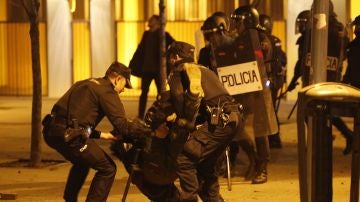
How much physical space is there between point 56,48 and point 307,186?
14.6 meters

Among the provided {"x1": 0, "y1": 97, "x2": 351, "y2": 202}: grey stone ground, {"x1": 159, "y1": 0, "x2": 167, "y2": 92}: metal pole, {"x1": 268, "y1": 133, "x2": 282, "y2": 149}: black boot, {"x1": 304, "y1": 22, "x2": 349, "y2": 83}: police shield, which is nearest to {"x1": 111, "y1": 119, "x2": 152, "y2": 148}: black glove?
{"x1": 0, "y1": 97, "x2": 351, "y2": 202}: grey stone ground

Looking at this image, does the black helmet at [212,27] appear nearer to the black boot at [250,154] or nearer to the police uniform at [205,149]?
the black boot at [250,154]

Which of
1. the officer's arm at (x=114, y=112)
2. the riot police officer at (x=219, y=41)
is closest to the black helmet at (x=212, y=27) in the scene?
the riot police officer at (x=219, y=41)

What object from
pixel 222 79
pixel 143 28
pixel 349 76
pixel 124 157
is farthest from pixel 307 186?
pixel 143 28

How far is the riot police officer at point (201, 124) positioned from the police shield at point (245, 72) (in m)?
2.05

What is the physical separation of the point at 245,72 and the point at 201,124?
2.34m

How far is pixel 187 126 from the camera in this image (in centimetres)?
786

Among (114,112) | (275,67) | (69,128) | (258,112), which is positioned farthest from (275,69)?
(69,128)

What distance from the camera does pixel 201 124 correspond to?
8211mm

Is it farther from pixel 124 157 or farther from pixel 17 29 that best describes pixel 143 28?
pixel 124 157

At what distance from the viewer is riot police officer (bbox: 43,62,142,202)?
807cm

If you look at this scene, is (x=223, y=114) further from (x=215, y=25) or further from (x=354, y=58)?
(x=354, y=58)

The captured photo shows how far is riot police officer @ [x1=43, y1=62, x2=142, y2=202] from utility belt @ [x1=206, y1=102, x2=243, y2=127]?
67cm

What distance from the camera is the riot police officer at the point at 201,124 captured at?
7918mm
